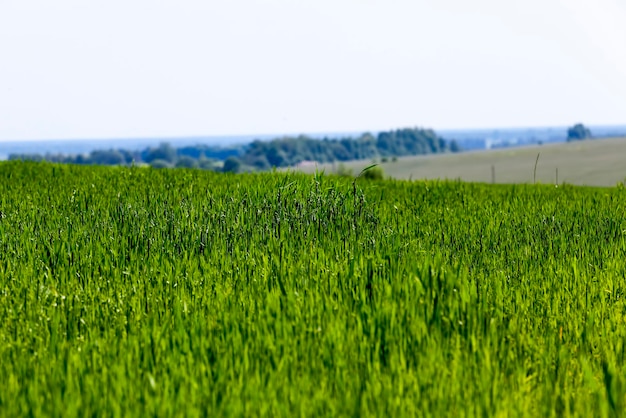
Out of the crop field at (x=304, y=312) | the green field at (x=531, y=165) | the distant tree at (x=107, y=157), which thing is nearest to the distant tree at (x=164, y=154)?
the distant tree at (x=107, y=157)

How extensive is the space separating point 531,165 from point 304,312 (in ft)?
160

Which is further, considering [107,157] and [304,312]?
[107,157]

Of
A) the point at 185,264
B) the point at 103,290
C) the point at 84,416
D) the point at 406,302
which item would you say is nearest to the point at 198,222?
the point at 185,264

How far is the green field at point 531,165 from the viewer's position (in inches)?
1649

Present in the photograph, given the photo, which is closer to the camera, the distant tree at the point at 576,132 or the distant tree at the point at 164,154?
the distant tree at the point at 576,132

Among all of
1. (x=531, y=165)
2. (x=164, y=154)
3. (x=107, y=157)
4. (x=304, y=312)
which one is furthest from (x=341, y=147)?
(x=304, y=312)

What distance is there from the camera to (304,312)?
5117 millimetres

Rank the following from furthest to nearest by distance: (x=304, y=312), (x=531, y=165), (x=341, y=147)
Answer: (x=341, y=147) → (x=531, y=165) → (x=304, y=312)

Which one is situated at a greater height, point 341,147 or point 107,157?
point 341,147

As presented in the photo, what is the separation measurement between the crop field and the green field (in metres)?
29.3

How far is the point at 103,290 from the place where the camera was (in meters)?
6.22

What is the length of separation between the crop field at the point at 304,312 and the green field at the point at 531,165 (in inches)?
1153

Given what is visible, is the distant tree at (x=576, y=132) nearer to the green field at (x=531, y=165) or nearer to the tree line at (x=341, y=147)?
the tree line at (x=341, y=147)

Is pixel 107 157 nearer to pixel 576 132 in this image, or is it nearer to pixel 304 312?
pixel 576 132
